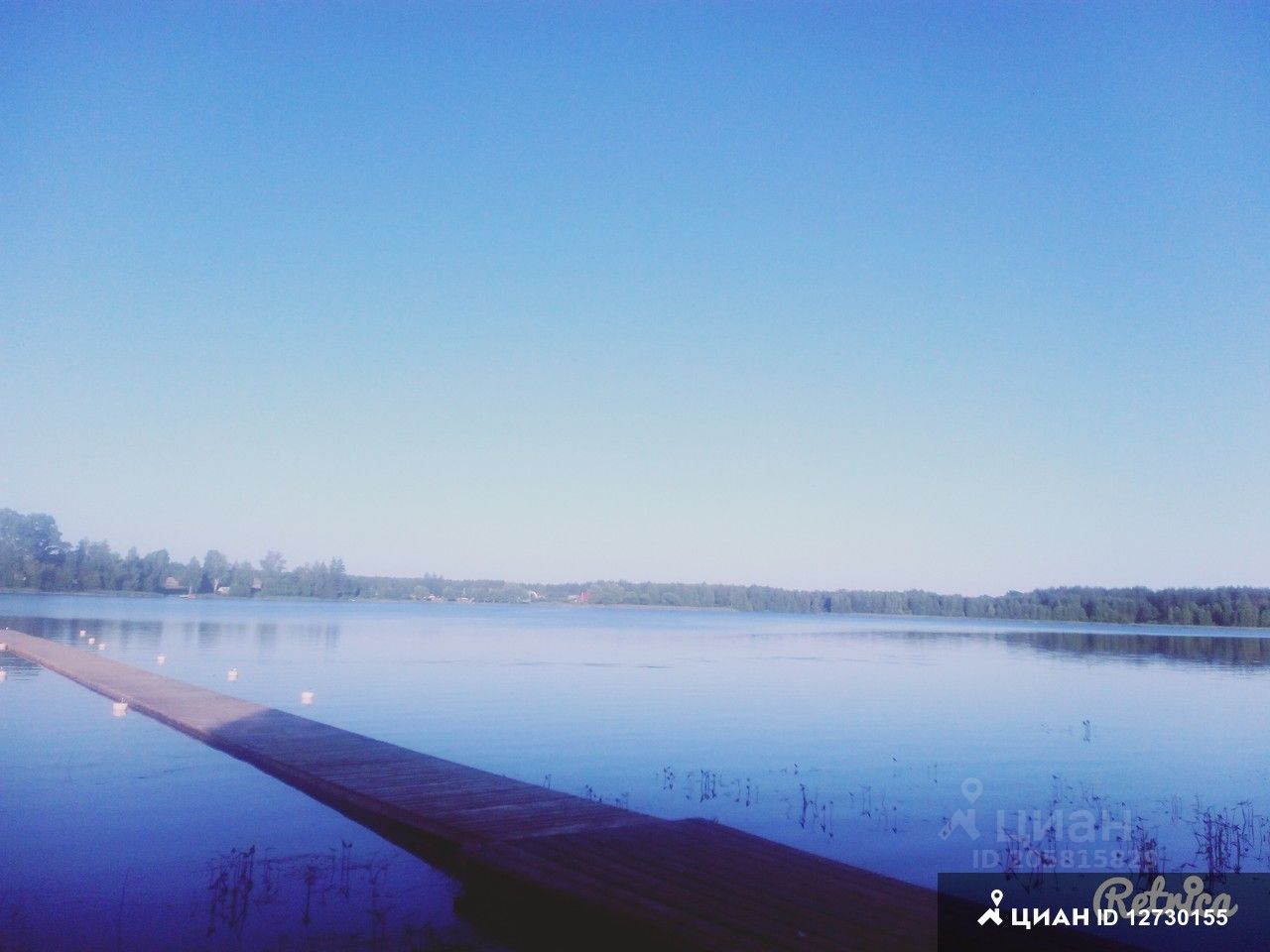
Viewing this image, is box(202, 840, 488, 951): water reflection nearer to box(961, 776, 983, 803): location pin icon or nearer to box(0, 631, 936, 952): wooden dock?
box(0, 631, 936, 952): wooden dock

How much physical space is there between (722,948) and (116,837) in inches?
254

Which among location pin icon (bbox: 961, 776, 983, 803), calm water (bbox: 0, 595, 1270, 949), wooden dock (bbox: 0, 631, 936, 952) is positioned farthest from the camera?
location pin icon (bbox: 961, 776, 983, 803)

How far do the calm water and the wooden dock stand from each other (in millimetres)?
354

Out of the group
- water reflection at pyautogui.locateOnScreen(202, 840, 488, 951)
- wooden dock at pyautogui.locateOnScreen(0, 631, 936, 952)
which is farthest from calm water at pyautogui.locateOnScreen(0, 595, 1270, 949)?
wooden dock at pyautogui.locateOnScreen(0, 631, 936, 952)

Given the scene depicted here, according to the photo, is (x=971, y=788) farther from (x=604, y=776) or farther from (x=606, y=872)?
(x=606, y=872)

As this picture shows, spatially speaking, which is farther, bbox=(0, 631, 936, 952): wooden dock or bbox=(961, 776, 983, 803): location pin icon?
bbox=(961, 776, 983, 803): location pin icon

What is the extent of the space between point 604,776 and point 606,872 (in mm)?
6331

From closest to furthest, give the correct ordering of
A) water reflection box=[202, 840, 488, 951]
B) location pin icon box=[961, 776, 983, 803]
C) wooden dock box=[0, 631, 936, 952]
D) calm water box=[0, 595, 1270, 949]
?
wooden dock box=[0, 631, 936, 952] < water reflection box=[202, 840, 488, 951] < calm water box=[0, 595, 1270, 949] < location pin icon box=[961, 776, 983, 803]

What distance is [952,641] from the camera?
178ft

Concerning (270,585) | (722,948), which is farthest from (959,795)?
(270,585)

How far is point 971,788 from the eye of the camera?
1270 centimetres

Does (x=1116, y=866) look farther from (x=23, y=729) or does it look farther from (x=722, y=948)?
(x=23, y=729)

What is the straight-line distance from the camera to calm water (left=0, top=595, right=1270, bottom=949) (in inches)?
276

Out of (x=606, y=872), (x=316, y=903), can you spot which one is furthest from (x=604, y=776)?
(x=606, y=872)
